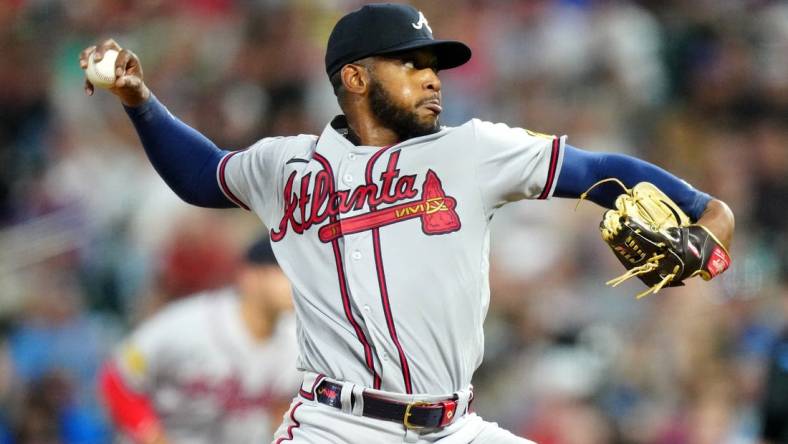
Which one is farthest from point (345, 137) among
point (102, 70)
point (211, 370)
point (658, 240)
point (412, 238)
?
point (211, 370)

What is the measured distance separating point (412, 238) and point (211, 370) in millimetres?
2692

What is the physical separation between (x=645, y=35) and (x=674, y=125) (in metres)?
0.77

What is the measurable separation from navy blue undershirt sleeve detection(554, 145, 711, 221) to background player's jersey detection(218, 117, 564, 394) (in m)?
0.05

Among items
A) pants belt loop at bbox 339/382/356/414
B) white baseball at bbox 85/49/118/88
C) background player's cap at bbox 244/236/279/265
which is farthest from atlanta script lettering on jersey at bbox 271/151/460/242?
background player's cap at bbox 244/236/279/265

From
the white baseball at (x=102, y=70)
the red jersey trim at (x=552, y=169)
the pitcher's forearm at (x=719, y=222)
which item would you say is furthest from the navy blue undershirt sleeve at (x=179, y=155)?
the pitcher's forearm at (x=719, y=222)

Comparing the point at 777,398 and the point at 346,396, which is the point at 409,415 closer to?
the point at 346,396

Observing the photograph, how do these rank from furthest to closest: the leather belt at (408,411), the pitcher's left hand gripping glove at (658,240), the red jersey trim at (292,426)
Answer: the red jersey trim at (292,426)
the leather belt at (408,411)
the pitcher's left hand gripping glove at (658,240)

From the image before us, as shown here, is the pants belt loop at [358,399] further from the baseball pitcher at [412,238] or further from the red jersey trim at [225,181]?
the red jersey trim at [225,181]

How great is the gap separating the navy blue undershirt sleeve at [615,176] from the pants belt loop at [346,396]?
0.82 m

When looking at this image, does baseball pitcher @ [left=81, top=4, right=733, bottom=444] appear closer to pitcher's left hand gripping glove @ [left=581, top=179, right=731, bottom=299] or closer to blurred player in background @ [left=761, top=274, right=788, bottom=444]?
pitcher's left hand gripping glove @ [left=581, top=179, right=731, bottom=299]

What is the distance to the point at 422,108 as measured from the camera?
13.9ft

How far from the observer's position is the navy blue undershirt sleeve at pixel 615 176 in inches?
159

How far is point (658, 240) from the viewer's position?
391 centimetres

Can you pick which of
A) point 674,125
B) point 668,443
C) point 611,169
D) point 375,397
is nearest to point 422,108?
point 611,169
